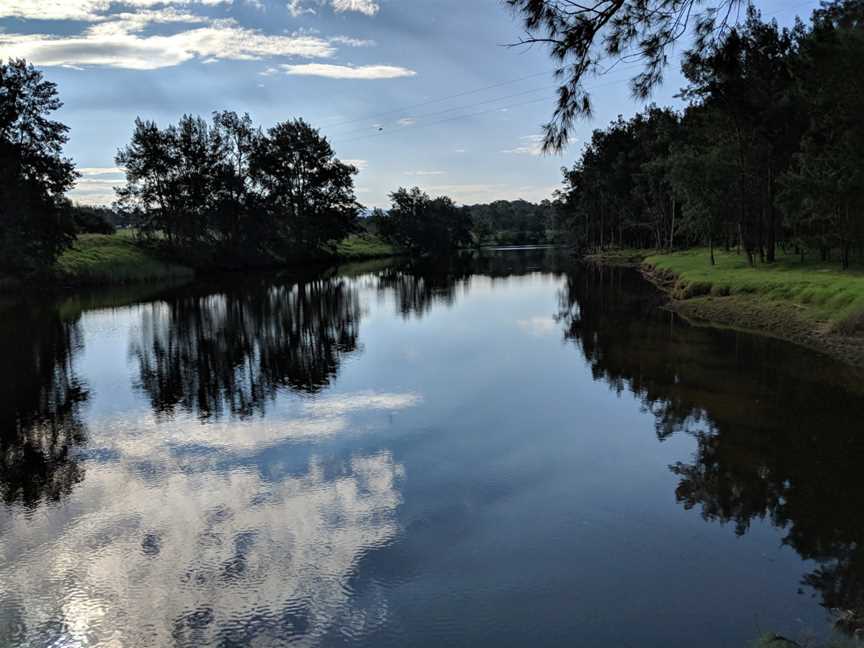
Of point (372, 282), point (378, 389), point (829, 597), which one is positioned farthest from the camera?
point (372, 282)

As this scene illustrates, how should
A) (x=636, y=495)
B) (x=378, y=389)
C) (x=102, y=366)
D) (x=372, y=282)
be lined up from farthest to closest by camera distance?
(x=372, y=282)
(x=102, y=366)
(x=378, y=389)
(x=636, y=495)

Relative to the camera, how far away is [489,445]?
45.7ft

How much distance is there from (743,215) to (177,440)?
42892 millimetres

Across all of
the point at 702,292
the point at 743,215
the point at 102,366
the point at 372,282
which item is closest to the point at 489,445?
the point at 102,366

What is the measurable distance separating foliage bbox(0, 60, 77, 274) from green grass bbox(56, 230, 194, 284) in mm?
2953

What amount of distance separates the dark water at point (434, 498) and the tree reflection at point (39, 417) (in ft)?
0.32

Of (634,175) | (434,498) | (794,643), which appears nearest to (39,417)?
(434,498)

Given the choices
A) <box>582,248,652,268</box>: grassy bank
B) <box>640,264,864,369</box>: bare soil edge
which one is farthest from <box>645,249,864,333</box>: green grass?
<box>582,248,652,268</box>: grassy bank

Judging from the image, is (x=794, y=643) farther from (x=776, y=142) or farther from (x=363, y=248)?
Result: (x=363, y=248)

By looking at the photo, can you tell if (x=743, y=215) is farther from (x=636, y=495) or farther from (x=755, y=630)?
(x=755, y=630)

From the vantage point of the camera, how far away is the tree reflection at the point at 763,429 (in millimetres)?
9453

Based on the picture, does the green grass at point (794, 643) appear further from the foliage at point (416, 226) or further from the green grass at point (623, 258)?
the foliage at point (416, 226)

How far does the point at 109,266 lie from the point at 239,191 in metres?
27.8

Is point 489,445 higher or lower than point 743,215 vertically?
lower
